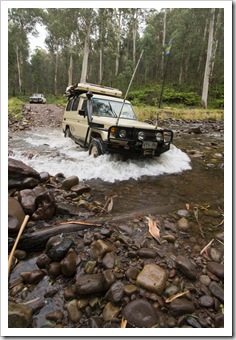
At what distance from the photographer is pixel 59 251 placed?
230 centimetres

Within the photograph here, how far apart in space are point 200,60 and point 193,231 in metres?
35.9

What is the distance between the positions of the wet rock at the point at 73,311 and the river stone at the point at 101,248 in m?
0.56

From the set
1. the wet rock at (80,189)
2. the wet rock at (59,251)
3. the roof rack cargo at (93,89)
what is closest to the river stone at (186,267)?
the wet rock at (59,251)

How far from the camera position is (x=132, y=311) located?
184 centimetres

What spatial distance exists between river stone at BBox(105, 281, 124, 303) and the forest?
18655mm

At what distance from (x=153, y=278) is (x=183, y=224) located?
1173 millimetres

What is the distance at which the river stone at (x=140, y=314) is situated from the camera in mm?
1777

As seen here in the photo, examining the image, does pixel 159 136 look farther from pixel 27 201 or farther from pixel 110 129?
pixel 27 201

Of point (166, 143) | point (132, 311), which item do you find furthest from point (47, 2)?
point (166, 143)

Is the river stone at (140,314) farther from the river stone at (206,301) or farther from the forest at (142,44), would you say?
the forest at (142,44)

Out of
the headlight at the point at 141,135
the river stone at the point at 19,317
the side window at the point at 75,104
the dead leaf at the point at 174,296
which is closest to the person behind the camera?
the river stone at the point at 19,317

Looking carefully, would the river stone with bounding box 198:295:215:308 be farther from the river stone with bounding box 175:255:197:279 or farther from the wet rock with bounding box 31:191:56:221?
the wet rock with bounding box 31:191:56:221

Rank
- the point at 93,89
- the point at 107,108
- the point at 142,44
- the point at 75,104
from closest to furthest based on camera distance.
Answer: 1. the point at 107,108
2. the point at 93,89
3. the point at 75,104
4. the point at 142,44

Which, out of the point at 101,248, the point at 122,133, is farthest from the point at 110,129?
the point at 101,248
